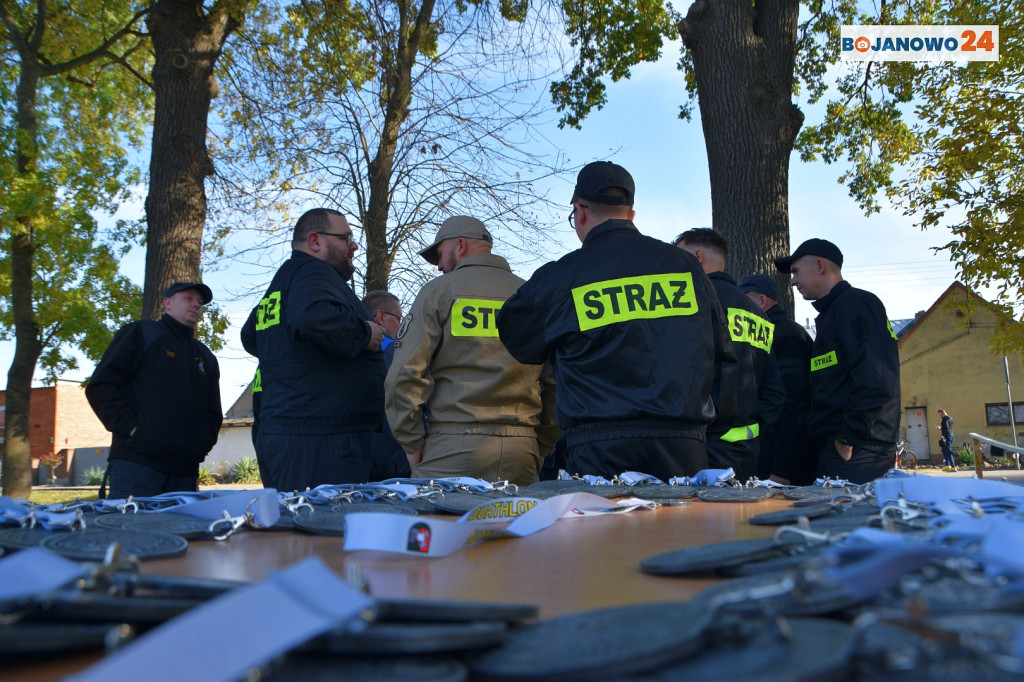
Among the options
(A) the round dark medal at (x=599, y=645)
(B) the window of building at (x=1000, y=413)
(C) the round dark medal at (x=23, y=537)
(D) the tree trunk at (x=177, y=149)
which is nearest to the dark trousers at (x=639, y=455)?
(C) the round dark medal at (x=23, y=537)

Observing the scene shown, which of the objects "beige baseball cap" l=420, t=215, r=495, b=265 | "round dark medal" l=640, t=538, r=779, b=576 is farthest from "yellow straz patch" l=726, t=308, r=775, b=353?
"round dark medal" l=640, t=538, r=779, b=576

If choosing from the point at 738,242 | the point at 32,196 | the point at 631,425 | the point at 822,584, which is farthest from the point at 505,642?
the point at 32,196

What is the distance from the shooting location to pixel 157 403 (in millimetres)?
4988

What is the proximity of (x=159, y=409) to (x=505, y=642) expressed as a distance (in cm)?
472

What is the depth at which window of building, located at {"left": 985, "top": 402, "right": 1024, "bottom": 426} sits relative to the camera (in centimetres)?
3584

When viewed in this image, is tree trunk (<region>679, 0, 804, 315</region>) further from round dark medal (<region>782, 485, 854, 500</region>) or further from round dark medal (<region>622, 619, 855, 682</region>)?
round dark medal (<region>622, 619, 855, 682</region>)

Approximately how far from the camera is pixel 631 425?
3023 millimetres

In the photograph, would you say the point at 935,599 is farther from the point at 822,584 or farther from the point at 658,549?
the point at 658,549

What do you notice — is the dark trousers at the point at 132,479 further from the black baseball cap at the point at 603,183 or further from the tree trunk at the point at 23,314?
the tree trunk at the point at 23,314

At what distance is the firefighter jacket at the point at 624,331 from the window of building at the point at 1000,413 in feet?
125

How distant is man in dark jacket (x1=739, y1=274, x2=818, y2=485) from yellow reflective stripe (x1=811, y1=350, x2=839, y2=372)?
0.16 meters

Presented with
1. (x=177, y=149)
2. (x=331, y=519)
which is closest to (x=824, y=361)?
(x=331, y=519)

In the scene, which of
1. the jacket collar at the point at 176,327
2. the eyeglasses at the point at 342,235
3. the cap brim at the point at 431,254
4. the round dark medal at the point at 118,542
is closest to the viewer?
the round dark medal at the point at 118,542

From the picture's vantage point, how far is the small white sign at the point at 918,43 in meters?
10.0
